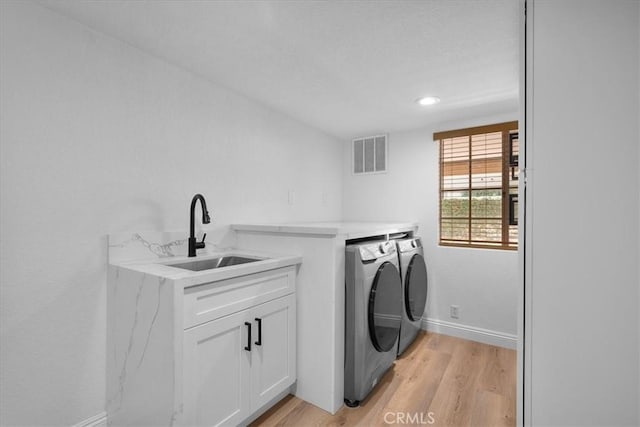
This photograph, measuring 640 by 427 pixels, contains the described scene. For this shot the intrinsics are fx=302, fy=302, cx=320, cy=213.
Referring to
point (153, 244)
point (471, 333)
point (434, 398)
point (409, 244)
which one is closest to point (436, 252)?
point (409, 244)

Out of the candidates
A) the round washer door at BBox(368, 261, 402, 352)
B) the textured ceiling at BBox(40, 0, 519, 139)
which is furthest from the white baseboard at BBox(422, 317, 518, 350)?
the textured ceiling at BBox(40, 0, 519, 139)

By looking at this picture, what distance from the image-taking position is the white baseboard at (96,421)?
1.54m

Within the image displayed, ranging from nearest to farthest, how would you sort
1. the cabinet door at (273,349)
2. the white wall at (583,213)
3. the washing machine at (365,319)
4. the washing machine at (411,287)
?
1. the white wall at (583,213)
2. the cabinet door at (273,349)
3. the washing machine at (365,319)
4. the washing machine at (411,287)

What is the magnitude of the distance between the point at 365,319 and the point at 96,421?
1.55 metres

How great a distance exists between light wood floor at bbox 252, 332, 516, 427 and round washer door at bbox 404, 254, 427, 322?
0.37 metres

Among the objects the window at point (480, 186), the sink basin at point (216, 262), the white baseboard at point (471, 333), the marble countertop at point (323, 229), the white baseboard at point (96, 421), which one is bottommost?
the white baseboard at point (471, 333)

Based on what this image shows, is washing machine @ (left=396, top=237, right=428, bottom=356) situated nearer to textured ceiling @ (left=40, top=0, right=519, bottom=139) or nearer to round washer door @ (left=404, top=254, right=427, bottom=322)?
round washer door @ (left=404, top=254, right=427, bottom=322)

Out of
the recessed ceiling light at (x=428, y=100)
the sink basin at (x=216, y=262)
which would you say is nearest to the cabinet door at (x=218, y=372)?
the sink basin at (x=216, y=262)

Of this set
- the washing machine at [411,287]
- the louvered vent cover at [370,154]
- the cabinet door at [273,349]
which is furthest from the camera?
the louvered vent cover at [370,154]

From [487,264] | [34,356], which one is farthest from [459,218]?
[34,356]

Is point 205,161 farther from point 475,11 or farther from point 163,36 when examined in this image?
point 475,11

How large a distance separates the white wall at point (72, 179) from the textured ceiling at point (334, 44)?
0.64 ft

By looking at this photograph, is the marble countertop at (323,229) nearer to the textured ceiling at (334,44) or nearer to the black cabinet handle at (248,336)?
the black cabinet handle at (248,336)

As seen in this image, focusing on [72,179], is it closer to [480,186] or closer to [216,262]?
[216,262]
